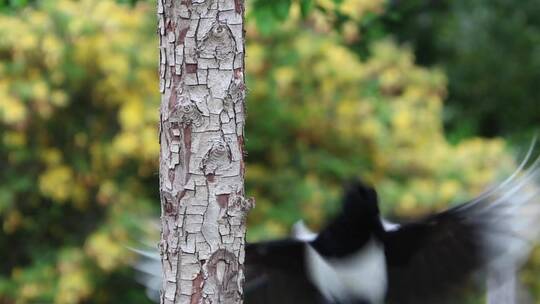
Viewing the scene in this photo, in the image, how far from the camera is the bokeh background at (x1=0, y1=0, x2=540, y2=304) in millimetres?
4789

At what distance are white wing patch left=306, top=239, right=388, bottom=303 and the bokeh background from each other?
48.0 inches

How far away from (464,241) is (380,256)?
0.31 m

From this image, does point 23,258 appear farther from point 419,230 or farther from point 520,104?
point 520,104

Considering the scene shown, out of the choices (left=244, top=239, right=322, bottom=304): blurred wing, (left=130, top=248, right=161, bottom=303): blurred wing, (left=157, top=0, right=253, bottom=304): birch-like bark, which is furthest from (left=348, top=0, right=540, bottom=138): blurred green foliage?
(left=157, top=0, right=253, bottom=304): birch-like bark

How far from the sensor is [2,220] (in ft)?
17.2

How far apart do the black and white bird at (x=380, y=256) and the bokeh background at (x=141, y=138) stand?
1.14m

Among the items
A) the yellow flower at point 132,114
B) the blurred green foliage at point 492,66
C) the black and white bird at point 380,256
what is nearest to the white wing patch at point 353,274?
the black and white bird at point 380,256

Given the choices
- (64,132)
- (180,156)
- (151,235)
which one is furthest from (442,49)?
(180,156)

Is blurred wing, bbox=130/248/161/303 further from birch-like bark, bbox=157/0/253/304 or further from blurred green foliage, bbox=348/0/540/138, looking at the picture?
blurred green foliage, bbox=348/0/540/138

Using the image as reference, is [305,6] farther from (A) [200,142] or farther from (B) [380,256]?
(A) [200,142]

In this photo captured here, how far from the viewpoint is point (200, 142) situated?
6.44ft

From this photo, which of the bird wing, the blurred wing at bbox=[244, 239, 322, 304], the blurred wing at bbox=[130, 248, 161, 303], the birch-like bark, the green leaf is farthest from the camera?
the blurred wing at bbox=[244, 239, 322, 304]

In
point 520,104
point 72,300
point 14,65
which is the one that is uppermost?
point 14,65

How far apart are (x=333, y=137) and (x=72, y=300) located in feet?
5.46
